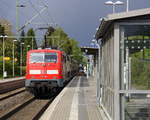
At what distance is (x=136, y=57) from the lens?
9219 millimetres

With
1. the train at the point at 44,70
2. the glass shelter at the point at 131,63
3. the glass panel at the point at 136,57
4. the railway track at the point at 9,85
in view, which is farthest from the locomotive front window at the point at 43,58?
the glass panel at the point at 136,57

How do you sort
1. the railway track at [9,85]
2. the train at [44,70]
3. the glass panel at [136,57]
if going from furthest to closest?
the railway track at [9,85]
the train at [44,70]
the glass panel at [136,57]

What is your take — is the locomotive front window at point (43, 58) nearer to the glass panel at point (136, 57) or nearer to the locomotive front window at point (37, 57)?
the locomotive front window at point (37, 57)

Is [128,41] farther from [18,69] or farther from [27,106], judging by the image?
[18,69]

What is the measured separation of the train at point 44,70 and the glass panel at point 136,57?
1320 cm

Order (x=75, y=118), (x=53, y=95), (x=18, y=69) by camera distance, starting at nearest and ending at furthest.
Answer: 1. (x=75, y=118)
2. (x=53, y=95)
3. (x=18, y=69)

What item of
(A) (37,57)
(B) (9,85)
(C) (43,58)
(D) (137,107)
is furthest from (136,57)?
(B) (9,85)

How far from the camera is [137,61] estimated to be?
9172 mm

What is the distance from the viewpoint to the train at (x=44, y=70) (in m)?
22.1

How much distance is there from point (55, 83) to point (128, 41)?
536 inches

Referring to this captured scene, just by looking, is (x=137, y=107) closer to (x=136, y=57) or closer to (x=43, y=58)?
(x=136, y=57)

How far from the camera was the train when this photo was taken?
871 inches

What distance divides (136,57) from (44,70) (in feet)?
44.2

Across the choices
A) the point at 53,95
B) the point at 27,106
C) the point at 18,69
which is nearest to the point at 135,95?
the point at 27,106
